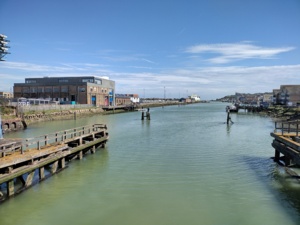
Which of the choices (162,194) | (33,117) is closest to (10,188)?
(162,194)

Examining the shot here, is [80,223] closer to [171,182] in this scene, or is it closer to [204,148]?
[171,182]

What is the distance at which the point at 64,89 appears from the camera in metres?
104

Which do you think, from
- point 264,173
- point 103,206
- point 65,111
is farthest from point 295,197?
point 65,111

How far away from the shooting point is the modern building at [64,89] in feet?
336

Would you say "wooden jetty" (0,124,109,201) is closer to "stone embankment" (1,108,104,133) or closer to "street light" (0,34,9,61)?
"street light" (0,34,9,61)

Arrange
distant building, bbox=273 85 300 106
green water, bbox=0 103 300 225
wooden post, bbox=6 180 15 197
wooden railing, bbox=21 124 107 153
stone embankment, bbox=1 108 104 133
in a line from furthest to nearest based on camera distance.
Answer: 1. distant building, bbox=273 85 300 106
2. stone embankment, bbox=1 108 104 133
3. wooden railing, bbox=21 124 107 153
4. wooden post, bbox=6 180 15 197
5. green water, bbox=0 103 300 225

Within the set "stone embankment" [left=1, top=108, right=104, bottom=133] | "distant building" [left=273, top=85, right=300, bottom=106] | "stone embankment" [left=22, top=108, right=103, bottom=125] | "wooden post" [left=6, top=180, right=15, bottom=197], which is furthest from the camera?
"distant building" [left=273, top=85, right=300, bottom=106]

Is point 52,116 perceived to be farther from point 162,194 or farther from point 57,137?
point 162,194

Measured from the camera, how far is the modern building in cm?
10244

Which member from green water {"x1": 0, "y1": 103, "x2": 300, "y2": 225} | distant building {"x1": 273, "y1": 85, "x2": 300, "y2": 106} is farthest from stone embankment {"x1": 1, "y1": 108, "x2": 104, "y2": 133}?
distant building {"x1": 273, "y1": 85, "x2": 300, "y2": 106}

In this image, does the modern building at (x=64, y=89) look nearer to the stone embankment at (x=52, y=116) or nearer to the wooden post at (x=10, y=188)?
the stone embankment at (x=52, y=116)

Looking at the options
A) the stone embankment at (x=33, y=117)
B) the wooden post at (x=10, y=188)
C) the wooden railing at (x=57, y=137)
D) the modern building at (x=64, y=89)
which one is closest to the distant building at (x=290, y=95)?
the modern building at (x=64, y=89)

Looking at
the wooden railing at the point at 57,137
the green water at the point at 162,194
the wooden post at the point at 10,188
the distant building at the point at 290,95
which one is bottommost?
the green water at the point at 162,194

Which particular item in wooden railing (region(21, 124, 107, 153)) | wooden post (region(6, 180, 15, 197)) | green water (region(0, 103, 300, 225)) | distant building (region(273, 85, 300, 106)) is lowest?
green water (region(0, 103, 300, 225))
